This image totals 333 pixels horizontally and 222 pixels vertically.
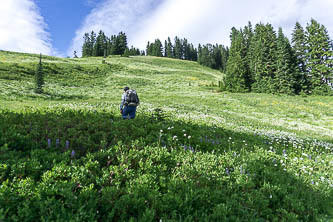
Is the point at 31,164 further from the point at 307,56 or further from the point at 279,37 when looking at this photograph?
the point at 307,56

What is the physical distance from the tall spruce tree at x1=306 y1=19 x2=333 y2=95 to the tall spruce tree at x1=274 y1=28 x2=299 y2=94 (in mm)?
5148

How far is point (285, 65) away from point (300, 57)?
1286cm

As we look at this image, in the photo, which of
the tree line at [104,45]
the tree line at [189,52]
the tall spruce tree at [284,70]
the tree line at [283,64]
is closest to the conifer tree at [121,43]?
the tree line at [104,45]

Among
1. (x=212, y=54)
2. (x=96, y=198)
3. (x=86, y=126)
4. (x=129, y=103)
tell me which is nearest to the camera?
(x=96, y=198)

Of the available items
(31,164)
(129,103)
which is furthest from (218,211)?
(129,103)

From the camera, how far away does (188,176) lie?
148 inches

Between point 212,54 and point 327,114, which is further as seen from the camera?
point 212,54

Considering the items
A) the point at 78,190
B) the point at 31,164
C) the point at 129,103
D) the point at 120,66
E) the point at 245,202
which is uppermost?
the point at 120,66

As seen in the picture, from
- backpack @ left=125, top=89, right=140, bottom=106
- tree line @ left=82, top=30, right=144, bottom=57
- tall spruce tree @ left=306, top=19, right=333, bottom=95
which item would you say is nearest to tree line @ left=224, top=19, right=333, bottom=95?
tall spruce tree @ left=306, top=19, right=333, bottom=95

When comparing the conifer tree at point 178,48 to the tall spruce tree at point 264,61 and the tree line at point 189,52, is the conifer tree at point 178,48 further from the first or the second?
Result: the tall spruce tree at point 264,61

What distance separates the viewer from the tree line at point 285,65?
4691 cm

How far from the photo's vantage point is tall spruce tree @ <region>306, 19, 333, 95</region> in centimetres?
4653

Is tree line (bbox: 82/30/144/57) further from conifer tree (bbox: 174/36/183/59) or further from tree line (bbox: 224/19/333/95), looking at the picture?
tree line (bbox: 224/19/333/95)

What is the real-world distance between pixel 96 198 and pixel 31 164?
5.09 ft
